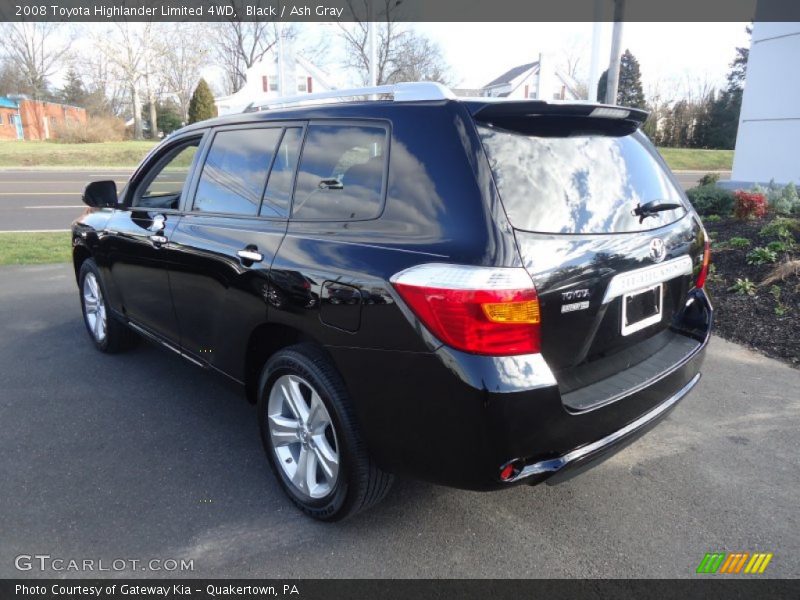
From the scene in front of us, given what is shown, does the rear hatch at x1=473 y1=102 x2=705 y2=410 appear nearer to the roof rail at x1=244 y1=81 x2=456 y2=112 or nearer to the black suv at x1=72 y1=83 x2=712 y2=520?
the black suv at x1=72 y1=83 x2=712 y2=520

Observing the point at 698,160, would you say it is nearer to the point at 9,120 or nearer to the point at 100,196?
the point at 100,196

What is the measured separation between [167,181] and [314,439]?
252 centimetres

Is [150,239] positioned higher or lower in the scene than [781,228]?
higher

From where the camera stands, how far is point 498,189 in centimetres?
221

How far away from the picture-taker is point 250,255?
114 inches

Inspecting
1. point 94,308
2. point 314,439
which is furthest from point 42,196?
point 314,439

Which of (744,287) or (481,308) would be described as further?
(744,287)

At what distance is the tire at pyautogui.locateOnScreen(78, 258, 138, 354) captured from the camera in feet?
15.7

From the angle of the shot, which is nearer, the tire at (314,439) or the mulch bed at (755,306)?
the tire at (314,439)

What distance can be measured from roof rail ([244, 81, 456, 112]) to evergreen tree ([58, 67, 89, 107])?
72.5 m

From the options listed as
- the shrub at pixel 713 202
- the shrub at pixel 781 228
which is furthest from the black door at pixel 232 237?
the shrub at pixel 713 202

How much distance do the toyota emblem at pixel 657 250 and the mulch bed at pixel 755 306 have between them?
2819mm

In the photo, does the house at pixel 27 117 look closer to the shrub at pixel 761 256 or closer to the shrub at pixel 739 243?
the shrub at pixel 739 243
